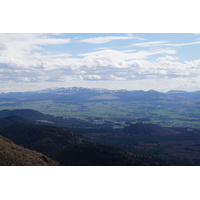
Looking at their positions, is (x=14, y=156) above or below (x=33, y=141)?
above

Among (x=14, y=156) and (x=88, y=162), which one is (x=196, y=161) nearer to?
(x=88, y=162)

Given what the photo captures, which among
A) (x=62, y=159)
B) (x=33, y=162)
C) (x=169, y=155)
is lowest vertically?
(x=169, y=155)

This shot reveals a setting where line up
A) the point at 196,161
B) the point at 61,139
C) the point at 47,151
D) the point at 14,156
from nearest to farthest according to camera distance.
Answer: the point at 14,156 < the point at 47,151 < the point at 196,161 < the point at 61,139

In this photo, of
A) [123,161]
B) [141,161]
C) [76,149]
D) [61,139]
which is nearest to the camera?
[123,161]

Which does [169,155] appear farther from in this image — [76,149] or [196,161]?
[76,149]

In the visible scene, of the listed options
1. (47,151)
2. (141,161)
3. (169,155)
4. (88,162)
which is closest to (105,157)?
(88,162)

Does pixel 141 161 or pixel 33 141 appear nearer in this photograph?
pixel 141 161

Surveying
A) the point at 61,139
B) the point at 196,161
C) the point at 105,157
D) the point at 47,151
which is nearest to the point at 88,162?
the point at 105,157

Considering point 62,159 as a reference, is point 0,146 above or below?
above

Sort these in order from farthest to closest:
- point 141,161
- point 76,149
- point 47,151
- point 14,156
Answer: point 47,151
point 76,149
point 141,161
point 14,156
